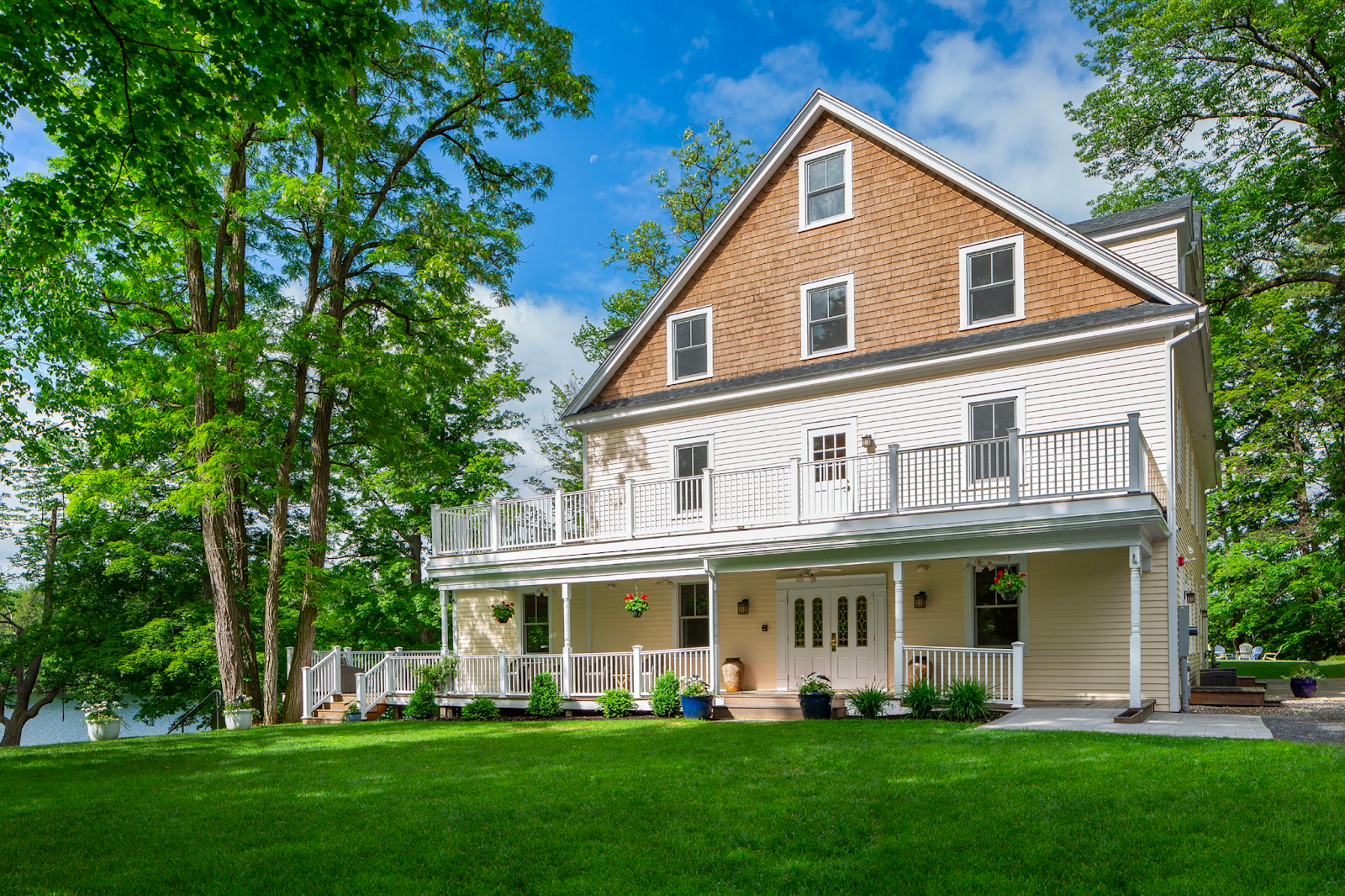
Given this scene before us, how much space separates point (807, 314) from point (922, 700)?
316 inches

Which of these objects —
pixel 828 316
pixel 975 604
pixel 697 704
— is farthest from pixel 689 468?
pixel 975 604

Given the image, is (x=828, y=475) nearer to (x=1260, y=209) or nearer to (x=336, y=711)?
(x=336, y=711)

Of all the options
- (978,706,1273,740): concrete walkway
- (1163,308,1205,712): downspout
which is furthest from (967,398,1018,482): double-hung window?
(978,706,1273,740): concrete walkway

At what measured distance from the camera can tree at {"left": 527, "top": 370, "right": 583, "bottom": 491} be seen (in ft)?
117

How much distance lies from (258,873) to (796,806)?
12.6 ft

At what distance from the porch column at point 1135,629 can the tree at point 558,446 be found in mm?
24558

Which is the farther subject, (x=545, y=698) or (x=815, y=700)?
(x=545, y=698)

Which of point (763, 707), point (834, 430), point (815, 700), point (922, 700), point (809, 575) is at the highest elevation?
point (834, 430)

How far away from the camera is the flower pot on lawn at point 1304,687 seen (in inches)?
678

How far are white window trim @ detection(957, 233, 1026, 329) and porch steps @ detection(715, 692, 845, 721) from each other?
6.88 meters

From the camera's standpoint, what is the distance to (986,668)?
14500 mm

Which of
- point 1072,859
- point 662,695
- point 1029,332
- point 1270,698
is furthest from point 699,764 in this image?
point 1270,698

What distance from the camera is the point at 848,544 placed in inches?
584

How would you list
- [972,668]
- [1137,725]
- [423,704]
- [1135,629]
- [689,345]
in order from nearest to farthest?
[1137,725]
[1135,629]
[972,668]
[423,704]
[689,345]
